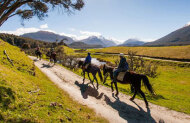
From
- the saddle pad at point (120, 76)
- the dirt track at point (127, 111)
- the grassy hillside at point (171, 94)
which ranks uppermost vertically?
the saddle pad at point (120, 76)

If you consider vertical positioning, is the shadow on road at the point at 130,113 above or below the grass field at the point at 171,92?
above

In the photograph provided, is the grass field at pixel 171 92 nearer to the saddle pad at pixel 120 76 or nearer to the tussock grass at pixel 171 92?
the tussock grass at pixel 171 92

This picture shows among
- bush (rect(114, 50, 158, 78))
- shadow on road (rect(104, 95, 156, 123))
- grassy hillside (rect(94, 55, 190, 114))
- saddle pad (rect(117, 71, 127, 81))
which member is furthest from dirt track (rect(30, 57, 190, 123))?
bush (rect(114, 50, 158, 78))

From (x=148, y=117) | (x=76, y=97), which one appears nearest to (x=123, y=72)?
(x=148, y=117)

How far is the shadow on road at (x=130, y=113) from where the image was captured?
811 centimetres

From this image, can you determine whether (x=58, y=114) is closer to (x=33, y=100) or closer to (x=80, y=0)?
(x=33, y=100)

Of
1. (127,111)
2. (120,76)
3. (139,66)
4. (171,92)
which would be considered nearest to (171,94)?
(171,92)

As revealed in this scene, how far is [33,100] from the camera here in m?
7.27

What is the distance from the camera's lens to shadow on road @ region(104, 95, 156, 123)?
811 cm

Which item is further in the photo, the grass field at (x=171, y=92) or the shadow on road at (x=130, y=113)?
the grass field at (x=171, y=92)

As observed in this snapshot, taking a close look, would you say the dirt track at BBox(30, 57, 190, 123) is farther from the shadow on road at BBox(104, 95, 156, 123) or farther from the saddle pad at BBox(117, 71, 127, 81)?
the saddle pad at BBox(117, 71, 127, 81)

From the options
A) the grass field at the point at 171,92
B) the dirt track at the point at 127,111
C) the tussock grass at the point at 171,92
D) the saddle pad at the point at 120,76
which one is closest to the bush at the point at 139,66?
the grass field at the point at 171,92

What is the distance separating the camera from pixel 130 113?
8914 millimetres

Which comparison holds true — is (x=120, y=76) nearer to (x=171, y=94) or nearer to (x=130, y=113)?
(x=130, y=113)
